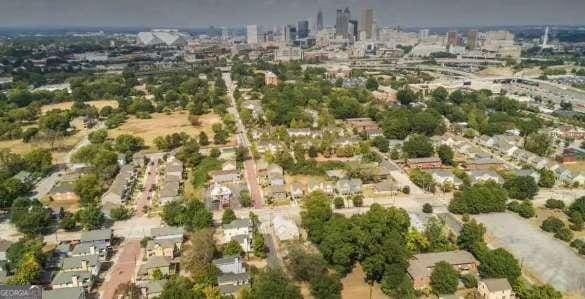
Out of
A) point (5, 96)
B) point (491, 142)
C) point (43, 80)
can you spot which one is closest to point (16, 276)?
point (491, 142)

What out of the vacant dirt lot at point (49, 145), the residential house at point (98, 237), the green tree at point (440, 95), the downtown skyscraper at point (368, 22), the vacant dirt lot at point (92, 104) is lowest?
the residential house at point (98, 237)

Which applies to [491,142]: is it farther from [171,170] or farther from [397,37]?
[397,37]

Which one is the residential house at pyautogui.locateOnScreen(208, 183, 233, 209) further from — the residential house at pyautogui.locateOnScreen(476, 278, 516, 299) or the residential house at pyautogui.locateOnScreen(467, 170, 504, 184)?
the residential house at pyautogui.locateOnScreen(467, 170, 504, 184)

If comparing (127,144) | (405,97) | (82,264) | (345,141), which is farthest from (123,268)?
(405,97)

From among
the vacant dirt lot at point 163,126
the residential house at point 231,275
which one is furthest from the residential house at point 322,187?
the vacant dirt lot at point 163,126

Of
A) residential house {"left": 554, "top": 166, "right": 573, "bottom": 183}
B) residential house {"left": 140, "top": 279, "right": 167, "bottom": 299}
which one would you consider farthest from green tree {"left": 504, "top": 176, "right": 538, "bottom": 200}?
residential house {"left": 140, "top": 279, "right": 167, "bottom": 299}

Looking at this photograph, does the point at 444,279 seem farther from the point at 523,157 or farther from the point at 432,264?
the point at 523,157

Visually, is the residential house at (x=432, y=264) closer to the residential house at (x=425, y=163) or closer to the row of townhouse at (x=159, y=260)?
the row of townhouse at (x=159, y=260)
